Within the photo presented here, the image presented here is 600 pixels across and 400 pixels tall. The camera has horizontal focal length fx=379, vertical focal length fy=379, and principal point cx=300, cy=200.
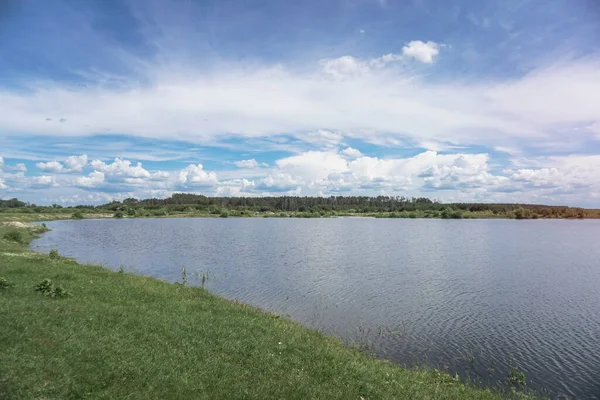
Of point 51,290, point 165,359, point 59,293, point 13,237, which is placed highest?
point 51,290

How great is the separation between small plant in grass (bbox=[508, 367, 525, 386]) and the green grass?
3.27 metres

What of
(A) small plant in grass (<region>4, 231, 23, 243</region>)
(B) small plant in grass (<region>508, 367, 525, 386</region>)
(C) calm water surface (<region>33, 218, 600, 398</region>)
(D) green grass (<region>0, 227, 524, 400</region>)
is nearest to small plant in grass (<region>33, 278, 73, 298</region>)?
(D) green grass (<region>0, 227, 524, 400</region>)

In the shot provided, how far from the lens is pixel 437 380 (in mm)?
14094

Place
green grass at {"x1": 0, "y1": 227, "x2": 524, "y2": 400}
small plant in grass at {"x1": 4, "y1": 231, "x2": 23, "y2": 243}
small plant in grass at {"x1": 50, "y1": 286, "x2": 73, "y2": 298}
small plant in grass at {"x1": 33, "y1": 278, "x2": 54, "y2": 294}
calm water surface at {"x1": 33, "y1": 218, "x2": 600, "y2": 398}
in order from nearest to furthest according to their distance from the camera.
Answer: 1. green grass at {"x1": 0, "y1": 227, "x2": 524, "y2": 400}
2. small plant in grass at {"x1": 50, "y1": 286, "x2": 73, "y2": 298}
3. small plant in grass at {"x1": 33, "y1": 278, "x2": 54, "y2": 294}
4. calm water surface at {"x1": 33, "y1": 218, "x2": 600, "y2": 398}
5. small plant in grass at {"x1": 4, "y1": 231, "x2": 23, "y2": 243}

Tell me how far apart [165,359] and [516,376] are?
47.7 ft

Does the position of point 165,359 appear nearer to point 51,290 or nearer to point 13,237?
point 51,290

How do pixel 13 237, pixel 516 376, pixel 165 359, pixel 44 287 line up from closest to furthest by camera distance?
pixel 165 359 → pixel 516 376 → pixel 44 287 → pixel 13 237

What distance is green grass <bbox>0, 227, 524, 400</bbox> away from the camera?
30.5 feet

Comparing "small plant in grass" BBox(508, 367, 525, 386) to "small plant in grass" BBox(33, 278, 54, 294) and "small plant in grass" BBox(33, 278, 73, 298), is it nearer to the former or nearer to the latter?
"small plant in grass" BBox(33, 278, 73, 298)

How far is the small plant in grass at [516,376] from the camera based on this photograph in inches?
623

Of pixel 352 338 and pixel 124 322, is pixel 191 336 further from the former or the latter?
pixel 352 338

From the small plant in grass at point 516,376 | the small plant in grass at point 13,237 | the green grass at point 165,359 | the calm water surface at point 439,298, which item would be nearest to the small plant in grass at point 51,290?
the green grass at point 165,359

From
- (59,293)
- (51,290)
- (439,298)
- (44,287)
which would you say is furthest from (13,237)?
(439,298)

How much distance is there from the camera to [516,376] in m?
16.3
